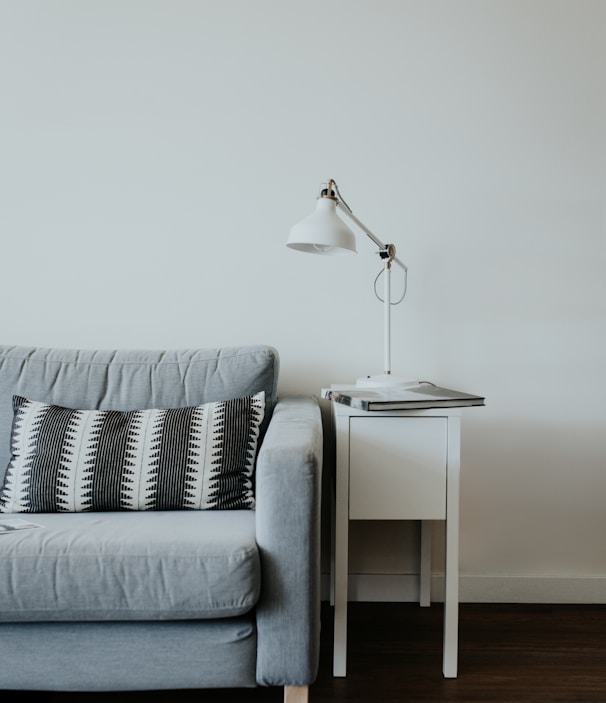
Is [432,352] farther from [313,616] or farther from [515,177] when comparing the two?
[313,616]

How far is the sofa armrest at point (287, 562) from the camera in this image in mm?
1326

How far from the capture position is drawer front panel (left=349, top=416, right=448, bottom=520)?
166 cm

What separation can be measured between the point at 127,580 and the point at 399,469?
717 mm

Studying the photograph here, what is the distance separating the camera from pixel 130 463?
1.64 meters

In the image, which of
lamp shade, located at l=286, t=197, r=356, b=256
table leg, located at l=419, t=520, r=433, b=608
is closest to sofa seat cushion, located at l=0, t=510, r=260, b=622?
lamp shade, located at l=286, t=197, r=356, b=256

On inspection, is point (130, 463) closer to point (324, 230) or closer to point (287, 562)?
point (287, 562)

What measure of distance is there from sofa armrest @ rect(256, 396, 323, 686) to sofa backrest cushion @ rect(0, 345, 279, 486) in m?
0.50

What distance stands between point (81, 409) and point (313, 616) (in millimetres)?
903

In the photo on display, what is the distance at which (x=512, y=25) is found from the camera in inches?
84.2

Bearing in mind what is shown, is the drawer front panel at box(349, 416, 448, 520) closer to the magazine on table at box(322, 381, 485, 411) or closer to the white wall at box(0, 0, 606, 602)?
the magazine on table at box(322, 381, 485, 411)

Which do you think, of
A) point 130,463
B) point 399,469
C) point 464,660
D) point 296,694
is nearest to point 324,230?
point 399,469

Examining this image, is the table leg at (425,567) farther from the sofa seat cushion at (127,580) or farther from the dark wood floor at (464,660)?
the sofa seat cushion at (127,580)

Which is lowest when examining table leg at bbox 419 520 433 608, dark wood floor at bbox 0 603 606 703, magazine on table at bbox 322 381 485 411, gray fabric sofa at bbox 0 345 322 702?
dark wood floor at bbox 0 603 606 703

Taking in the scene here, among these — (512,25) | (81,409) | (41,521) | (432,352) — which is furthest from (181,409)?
(512,25)
